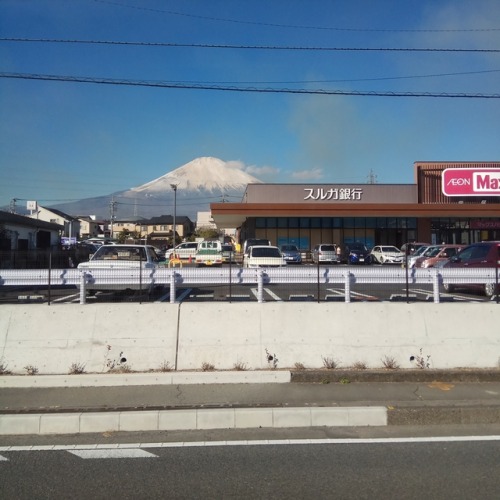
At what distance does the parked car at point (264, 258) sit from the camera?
23.3m

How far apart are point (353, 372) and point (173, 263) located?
683 inches

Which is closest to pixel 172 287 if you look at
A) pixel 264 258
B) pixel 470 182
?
pixel 264 258

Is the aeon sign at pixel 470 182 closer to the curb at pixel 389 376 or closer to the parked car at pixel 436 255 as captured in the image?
the parked car at pixel 436 255

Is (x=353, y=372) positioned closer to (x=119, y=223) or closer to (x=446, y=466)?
(x=446, y=466)

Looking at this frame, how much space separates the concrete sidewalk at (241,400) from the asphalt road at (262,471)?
0.59m

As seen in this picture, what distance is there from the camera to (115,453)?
17.7 ft

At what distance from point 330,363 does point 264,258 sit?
616 inches

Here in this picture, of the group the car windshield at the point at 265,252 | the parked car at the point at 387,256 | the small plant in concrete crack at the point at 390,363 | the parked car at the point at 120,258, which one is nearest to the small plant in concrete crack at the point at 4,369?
the parked car at the point at 120,258

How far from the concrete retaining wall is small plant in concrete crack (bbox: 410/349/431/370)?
0.03 meters

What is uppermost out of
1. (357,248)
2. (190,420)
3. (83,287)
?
(357,248)

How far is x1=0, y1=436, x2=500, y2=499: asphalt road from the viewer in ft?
14.6

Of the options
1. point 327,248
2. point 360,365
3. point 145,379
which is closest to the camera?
point 145,379

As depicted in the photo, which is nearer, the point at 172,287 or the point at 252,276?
the point at 172,287

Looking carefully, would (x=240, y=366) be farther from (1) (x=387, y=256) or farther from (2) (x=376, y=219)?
(2) (x=376, y=219)
